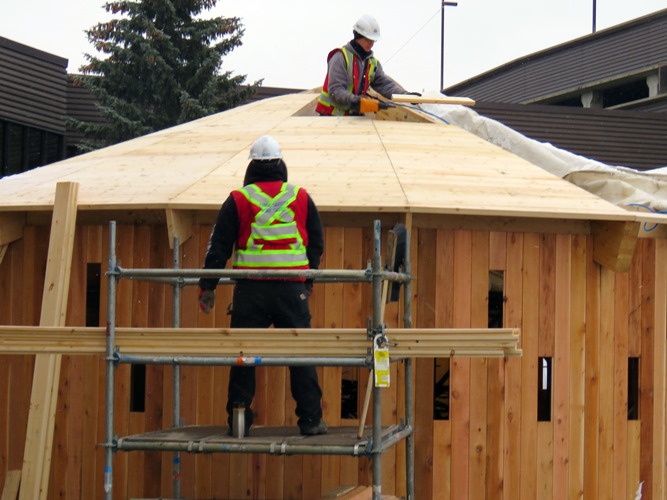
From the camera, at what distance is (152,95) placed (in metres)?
26.3

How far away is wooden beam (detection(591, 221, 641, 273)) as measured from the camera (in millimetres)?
10039

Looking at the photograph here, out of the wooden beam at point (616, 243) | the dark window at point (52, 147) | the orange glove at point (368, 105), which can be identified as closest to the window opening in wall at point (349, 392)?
the wooden beam at point (616, 243)

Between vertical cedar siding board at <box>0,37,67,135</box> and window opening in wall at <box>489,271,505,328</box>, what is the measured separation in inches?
584

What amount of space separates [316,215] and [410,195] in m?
1.97

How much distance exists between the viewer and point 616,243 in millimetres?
10109

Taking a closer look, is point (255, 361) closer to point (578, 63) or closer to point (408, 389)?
point (408, 389)

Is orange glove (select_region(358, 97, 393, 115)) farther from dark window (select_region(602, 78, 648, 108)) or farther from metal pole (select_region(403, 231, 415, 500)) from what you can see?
dark window (select_region(602, 78, 648, 108))

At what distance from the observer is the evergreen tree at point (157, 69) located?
25.2 m

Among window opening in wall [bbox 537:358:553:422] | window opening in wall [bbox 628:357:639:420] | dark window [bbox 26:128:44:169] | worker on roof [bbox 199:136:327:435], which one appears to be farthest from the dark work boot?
dark window [bbox 26:128:44:169]

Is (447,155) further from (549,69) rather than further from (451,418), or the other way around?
(549,69)

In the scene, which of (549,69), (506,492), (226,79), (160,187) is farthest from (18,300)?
(549,69)

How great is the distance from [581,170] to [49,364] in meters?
5.69

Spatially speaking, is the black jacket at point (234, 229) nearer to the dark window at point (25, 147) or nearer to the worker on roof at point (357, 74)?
the worker on roof at point (357, 74)

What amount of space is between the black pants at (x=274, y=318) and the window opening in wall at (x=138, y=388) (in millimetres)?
2213
